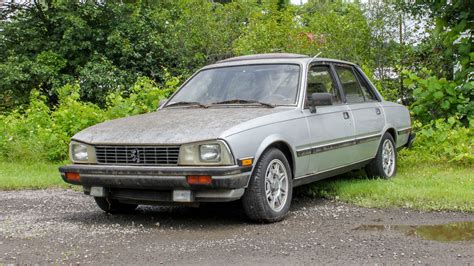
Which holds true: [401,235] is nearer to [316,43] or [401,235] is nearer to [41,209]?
[41,209]

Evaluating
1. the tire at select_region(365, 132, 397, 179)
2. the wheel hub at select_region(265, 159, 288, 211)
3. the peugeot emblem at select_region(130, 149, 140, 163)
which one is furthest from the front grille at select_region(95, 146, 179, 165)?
the tire at select_region(365, 132, 397, 179)

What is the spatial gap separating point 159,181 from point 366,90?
150 inches

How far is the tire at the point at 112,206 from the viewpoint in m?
6.54

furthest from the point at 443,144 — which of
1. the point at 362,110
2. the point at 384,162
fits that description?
the point at 362,110

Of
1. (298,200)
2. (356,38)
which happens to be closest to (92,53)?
(356,38)

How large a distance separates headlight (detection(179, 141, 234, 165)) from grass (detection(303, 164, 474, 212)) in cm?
202

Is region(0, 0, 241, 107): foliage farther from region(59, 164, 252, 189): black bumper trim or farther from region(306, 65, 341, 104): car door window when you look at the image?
region(59, 164, 252, 189): black bumper trim

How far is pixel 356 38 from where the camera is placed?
1420cm

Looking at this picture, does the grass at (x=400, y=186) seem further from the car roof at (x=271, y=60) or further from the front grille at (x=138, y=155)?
the front grille at (x=138, y=155)

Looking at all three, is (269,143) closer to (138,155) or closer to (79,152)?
(138,155)

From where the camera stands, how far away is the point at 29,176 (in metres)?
9.24

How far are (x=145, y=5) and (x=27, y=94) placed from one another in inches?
186

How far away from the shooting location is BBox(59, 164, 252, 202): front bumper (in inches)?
213

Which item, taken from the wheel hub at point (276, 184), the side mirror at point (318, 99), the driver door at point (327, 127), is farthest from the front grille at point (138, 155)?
the side mirror at point (318, 99)
